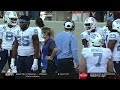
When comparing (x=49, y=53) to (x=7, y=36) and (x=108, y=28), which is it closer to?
(x=7, y=36)

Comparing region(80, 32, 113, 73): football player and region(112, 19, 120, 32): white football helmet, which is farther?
region(112, 19, 120, 32): white football helmet

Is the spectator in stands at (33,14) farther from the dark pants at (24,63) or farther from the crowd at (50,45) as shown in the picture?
the dark pants at (24,63)

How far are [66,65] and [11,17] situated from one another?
0.61 metres

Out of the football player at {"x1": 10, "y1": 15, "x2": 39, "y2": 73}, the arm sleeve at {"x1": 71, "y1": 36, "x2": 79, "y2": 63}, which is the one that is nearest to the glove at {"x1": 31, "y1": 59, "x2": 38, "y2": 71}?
the football player at {"x1": 10, "y1": 15, "x2": 39, "y2": 73}

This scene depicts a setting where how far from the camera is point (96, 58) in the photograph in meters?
5.51

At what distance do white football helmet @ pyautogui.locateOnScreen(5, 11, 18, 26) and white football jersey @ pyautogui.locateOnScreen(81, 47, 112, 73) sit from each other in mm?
655

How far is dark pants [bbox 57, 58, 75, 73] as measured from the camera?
5695 millimetres

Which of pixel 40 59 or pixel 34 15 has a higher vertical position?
pixel 34 15

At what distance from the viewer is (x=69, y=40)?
5859mm

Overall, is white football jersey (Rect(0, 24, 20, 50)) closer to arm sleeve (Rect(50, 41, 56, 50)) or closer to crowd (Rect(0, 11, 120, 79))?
crowd (Rect(0, 11, 120, 79))
